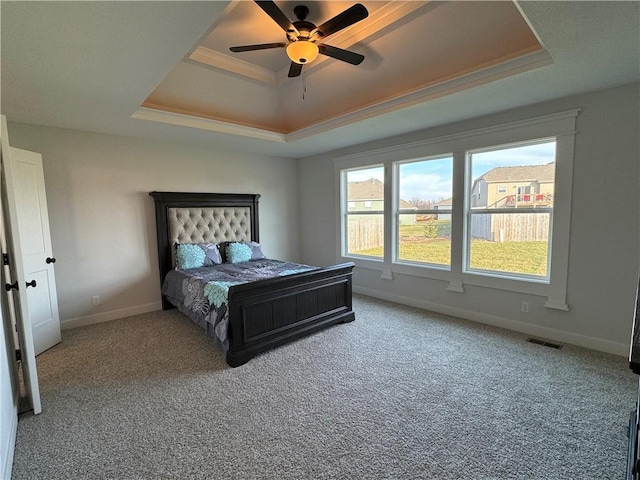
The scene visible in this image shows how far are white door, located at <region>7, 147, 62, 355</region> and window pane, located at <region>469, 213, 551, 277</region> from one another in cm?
470

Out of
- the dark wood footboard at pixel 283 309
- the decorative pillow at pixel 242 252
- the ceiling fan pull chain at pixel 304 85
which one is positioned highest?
the ceiling fan pull chain at pixel 304 85

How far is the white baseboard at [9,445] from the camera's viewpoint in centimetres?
146

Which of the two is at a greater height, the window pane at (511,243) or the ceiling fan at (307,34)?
the ceiling fan at (307,34)

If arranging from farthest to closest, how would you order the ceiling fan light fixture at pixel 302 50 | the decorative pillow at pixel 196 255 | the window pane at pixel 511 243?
the decorative pillow at pixel 196 255, the window pane at pixel 511 243, the ceiling fan light fixture at pixel 302 50

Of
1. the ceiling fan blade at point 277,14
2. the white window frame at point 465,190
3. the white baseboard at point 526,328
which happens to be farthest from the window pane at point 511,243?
the ceiling fan blade at point 277,14

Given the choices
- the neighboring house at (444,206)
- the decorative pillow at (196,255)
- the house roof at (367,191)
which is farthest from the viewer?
the house roof at (367,191)

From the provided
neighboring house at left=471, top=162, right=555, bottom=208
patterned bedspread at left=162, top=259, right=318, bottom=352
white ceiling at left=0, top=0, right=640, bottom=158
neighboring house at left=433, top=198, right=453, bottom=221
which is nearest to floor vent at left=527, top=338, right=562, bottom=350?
neighboring house at left=471, top=162, right=555, bottom=208

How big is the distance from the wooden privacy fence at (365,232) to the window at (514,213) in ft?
4.34

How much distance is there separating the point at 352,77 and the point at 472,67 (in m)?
1.28

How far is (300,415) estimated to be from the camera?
6.53 feet

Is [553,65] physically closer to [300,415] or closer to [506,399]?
[506,399]

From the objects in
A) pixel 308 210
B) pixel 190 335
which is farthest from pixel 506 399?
pixel 308 210

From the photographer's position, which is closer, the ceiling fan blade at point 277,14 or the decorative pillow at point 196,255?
the ceiling fan blade at point 277,14

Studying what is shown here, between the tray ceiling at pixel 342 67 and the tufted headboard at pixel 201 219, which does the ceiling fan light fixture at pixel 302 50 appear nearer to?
the tray ceiling at pixel 342 67
